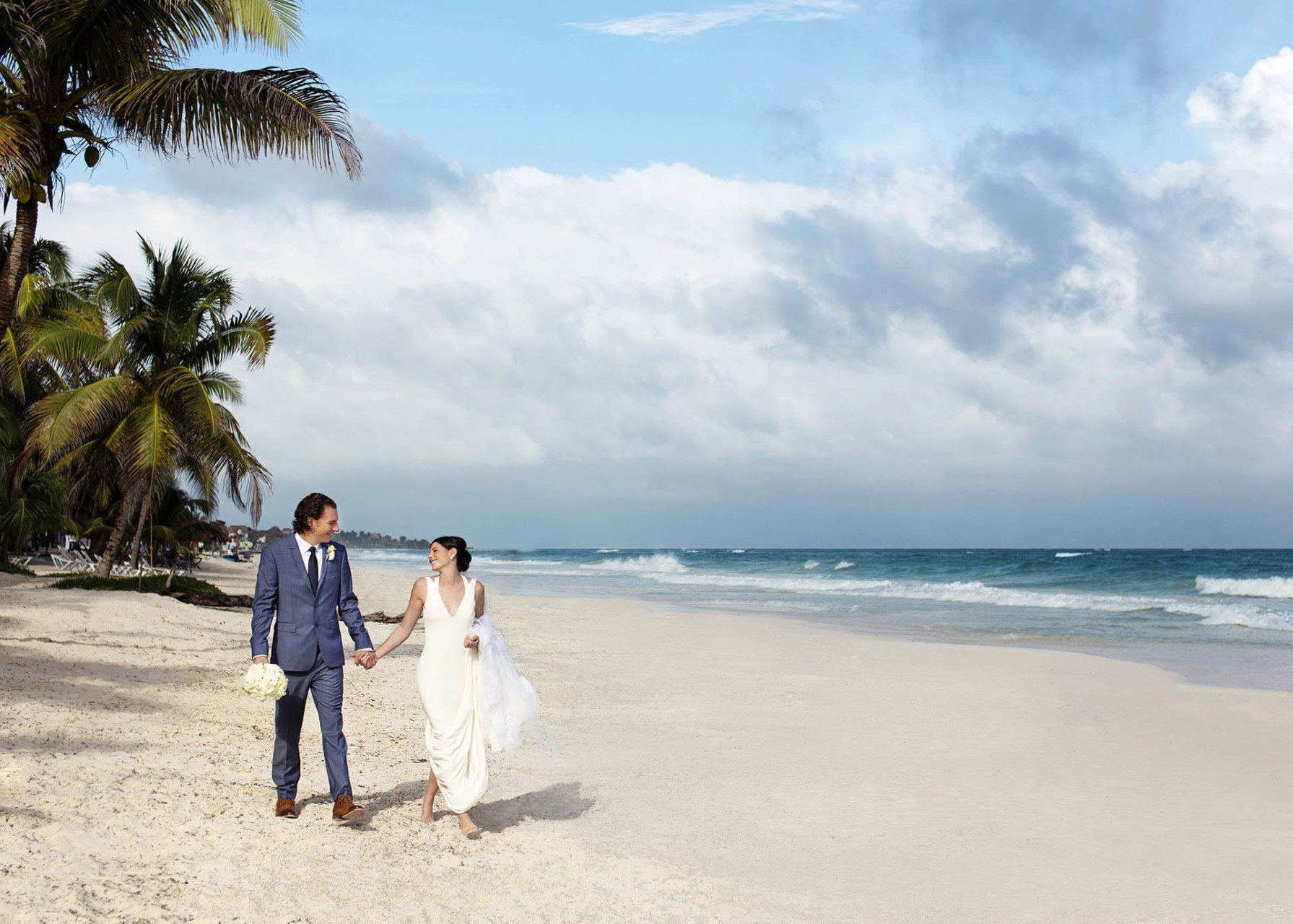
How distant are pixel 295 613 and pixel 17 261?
18.9 ft

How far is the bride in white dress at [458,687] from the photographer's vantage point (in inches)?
215

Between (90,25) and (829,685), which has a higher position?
(90,25)

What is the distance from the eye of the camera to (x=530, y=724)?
581 cm

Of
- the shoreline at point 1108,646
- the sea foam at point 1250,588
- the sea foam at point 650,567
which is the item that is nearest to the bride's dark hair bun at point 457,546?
the shoreline at point 1108,646

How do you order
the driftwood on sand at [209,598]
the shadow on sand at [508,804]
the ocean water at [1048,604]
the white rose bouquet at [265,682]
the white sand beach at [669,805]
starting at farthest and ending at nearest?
the driftwood on sand at [209,598]
the ocean water at [1048,604]
the shadow on sand at [508,804]
the white rose bouquet at [265,682]
the white sand beach at [669,805]

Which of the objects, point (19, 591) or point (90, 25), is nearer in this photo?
point (90, 25)

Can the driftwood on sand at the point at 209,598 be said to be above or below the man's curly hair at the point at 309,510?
below

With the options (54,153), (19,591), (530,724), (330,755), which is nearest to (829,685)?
(530,724)

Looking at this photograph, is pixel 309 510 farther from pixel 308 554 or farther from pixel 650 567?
pixel 650 567

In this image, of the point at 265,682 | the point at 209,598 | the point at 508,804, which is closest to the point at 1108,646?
the point at 508,804

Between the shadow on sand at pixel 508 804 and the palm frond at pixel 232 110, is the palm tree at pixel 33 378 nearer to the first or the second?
the palm frond at pixel 232 110

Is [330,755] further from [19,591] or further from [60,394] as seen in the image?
[60,394]

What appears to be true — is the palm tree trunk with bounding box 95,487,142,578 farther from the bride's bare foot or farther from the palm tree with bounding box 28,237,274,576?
the bride's bare foot

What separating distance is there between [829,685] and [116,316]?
16.1 metres
